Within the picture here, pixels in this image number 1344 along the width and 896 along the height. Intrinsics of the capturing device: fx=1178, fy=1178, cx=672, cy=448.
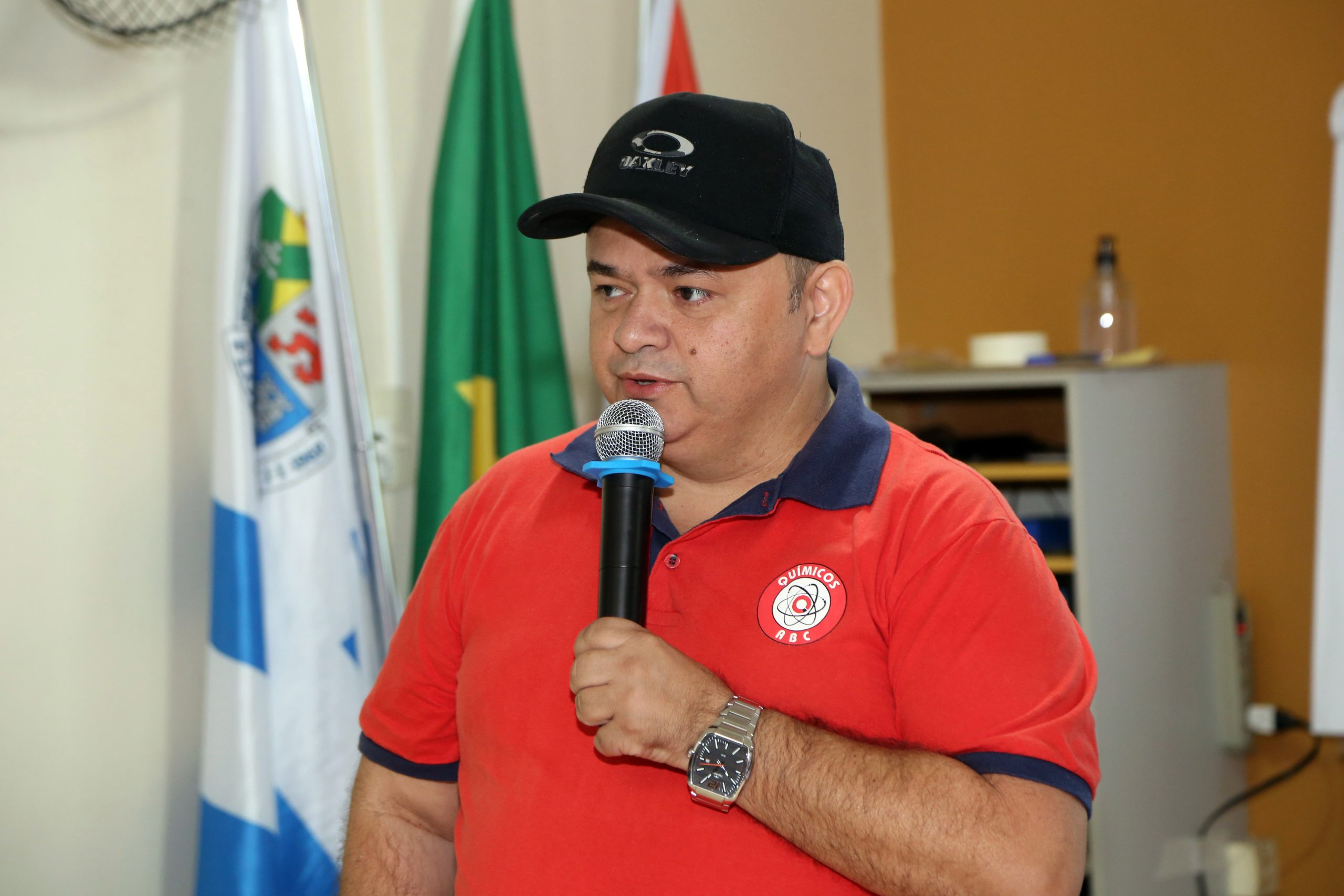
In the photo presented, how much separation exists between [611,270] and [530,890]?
0.65m

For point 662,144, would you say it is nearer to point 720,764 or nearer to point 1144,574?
point 720,764

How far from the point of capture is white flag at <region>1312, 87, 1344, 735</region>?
7.31 ft

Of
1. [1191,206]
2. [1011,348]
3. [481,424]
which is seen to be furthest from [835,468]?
[1191,206]

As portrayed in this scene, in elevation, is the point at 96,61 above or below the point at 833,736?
above

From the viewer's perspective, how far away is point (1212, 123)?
3031 millimetres

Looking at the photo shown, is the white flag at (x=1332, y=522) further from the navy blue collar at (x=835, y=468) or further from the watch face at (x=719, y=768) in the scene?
the watch face at (x=719, y=768)

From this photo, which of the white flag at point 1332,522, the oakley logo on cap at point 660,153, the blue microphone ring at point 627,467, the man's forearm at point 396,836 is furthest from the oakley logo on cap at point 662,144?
the white flag at point 1332,522

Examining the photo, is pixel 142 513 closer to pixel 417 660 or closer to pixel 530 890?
pixel 417 660

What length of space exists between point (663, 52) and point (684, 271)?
1.40 meters

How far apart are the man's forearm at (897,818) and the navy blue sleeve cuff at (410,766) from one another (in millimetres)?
454

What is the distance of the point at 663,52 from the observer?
96.8 inches

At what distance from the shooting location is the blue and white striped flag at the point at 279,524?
5.64ft

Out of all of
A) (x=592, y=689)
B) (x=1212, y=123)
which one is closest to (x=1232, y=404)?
(x=1212, y=123)

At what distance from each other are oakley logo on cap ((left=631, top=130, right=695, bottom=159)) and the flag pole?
0.79 m
